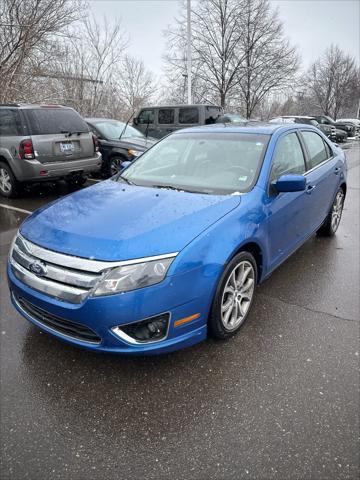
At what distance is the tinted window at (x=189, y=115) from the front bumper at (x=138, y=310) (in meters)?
9.92

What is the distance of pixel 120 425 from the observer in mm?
2076

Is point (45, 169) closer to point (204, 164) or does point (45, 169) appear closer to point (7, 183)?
point (7, 183)

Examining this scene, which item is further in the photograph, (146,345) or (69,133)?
(69,133)

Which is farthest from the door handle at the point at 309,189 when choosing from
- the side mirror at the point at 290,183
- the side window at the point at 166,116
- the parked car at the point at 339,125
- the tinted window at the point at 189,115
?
the parked car at the point at 339,125

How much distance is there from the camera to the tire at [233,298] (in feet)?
8.07

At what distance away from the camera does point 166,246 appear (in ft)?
7.23

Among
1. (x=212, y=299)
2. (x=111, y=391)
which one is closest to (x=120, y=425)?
(x=111, y=391)

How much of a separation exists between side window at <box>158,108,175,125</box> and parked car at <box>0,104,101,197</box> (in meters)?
5.12

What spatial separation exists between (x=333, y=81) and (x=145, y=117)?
45483 mm

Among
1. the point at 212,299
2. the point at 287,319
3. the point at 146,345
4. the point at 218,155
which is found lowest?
the point at 287,319

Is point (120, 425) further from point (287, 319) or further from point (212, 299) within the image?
point (287, 319)

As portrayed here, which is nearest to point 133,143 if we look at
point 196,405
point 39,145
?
point 39,145

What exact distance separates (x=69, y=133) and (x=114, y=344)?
564 cm

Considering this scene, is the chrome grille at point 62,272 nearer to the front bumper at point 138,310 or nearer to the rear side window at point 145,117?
the front bumper at point 138,310
